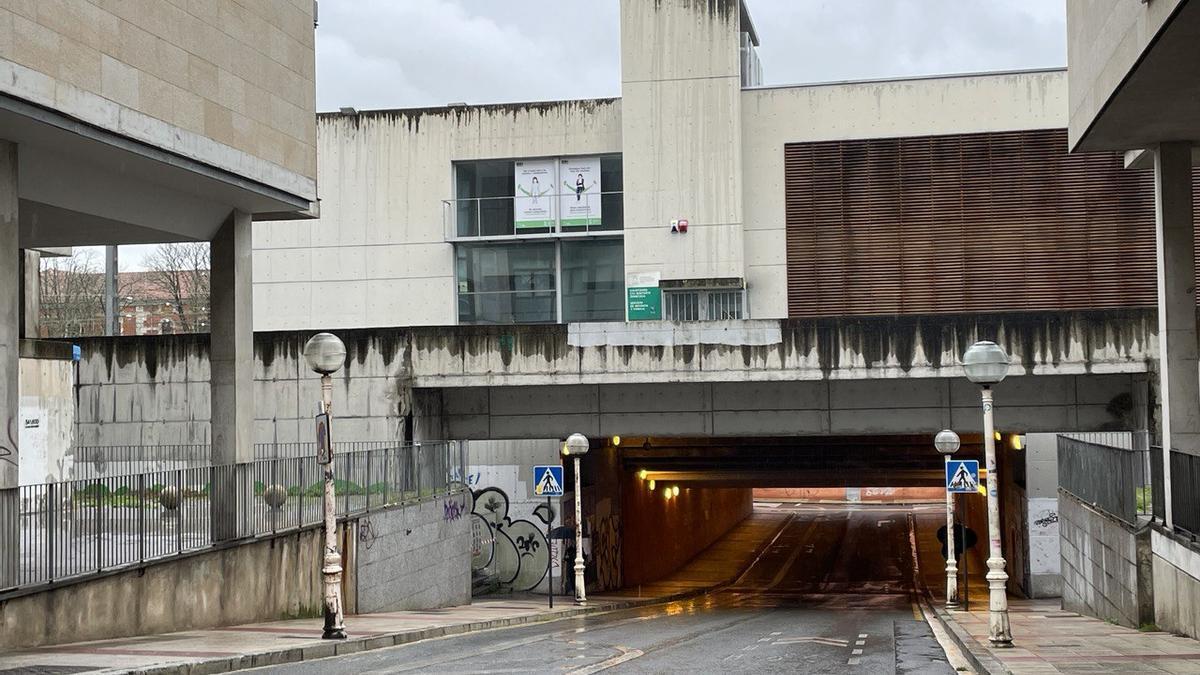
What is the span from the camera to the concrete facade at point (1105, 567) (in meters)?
19.7

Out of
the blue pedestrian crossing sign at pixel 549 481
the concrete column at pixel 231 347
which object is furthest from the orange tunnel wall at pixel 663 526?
the concrete column at pixel 231 347

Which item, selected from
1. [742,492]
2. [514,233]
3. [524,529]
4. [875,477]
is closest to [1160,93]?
[524,529]

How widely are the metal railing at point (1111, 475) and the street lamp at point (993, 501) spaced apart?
13.7 ft

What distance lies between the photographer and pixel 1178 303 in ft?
64.9

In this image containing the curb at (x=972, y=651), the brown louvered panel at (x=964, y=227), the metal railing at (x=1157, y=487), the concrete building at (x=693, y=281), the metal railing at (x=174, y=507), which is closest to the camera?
the curb at (x=972, y=651)

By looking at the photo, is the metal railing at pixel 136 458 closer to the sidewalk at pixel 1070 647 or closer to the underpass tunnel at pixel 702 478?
the underpass tunnel at pixel 702 478

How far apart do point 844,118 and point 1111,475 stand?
19.5 metres

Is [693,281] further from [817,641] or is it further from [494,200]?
[817,641]

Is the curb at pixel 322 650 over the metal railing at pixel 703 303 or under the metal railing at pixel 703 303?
under

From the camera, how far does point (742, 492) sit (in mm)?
78812

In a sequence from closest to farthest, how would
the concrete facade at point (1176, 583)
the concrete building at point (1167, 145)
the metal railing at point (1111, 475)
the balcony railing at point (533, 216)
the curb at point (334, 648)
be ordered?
the curb at point (334, 648) → the concrete building at point (1167, 145) → the concrete facade at point (1176, 583) → the metal railing at point (1111, 475) → the balcony railing at point (533, 216)

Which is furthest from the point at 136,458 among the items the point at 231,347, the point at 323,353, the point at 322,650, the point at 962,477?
the point at 962,477

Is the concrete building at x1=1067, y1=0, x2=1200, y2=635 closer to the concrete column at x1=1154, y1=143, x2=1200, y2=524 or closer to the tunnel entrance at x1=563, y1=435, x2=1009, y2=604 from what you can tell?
the concrete column at x1=1154, y1=143, x2=1200, y2=524

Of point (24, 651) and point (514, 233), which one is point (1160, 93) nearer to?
point (24, 651)
